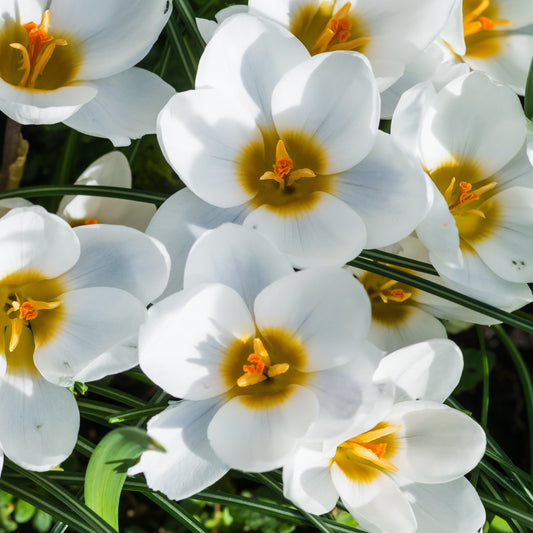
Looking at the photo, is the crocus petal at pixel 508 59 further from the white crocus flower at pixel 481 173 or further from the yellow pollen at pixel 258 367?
the yellow pollen at pixel 258 367

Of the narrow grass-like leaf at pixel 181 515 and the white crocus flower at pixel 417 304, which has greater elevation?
the white crocus flower at pixel 417 304

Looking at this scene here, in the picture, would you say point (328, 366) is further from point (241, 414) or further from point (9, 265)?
point (9, 265)

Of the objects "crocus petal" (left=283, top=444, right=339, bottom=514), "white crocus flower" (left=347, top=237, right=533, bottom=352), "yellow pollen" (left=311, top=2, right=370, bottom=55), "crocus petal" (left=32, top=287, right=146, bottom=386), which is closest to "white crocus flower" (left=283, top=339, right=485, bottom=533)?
"crocus petal" (left=283, top=444, right=339, bottom=514)

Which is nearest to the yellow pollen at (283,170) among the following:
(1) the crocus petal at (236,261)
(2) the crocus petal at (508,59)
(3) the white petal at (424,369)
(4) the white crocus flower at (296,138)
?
(4) the white crocus flower at (296,138)

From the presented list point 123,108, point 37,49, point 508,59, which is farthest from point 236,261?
point 508,59

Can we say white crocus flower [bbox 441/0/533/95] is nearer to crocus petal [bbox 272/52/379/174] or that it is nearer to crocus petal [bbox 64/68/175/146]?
crocus petal [bbox 272/52/379/174]
